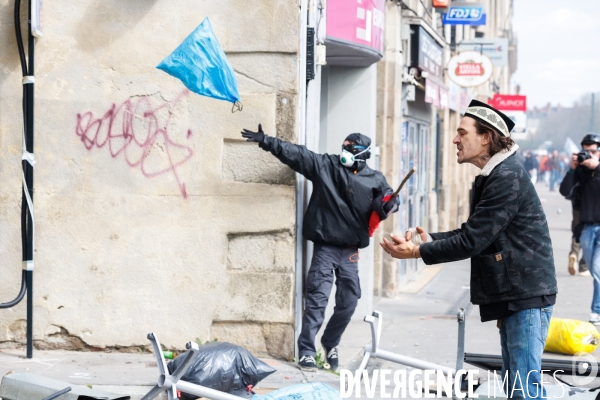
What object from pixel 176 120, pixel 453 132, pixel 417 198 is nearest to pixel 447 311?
pixel 417 198

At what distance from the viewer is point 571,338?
7.55 meters

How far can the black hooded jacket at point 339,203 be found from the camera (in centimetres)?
692

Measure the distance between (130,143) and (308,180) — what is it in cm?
144

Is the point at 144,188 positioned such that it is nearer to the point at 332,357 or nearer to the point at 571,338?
the point at 332,357

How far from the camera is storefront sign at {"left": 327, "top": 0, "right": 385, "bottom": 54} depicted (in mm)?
8148

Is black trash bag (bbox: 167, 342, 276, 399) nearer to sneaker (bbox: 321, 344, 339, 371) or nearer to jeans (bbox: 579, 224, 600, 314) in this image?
sneaker (bbox: 321, 344, 339, 371)

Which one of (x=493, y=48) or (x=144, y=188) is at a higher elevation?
(x=493, y=48)

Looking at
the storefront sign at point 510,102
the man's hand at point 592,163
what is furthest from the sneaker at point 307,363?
the storefront sign at point 510,102

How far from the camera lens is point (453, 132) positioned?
19.3m

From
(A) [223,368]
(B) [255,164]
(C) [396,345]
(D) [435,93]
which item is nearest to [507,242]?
(A) [223,368]

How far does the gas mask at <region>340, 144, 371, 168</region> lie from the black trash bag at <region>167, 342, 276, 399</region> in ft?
5.90

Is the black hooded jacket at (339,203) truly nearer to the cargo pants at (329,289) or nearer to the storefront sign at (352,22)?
the cargo pants at (329,289)

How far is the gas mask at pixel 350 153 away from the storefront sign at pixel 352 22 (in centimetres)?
140

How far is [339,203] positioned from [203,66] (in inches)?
57.9
